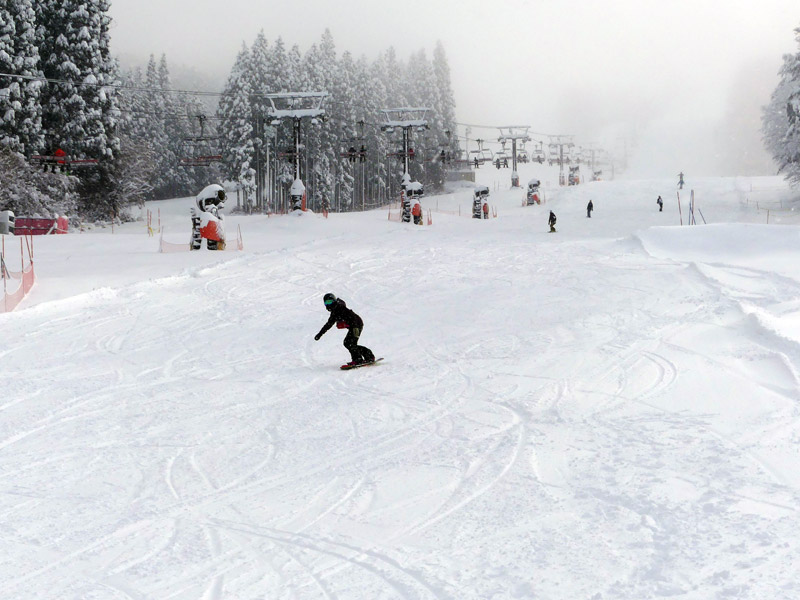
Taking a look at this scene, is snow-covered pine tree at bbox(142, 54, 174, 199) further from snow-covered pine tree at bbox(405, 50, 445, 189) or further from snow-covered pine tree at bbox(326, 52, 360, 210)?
snow-covered pine tree at bbox(405, 50, 445, 189)

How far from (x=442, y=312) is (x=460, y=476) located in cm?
1091

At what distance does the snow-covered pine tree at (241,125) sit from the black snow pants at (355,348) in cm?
5889

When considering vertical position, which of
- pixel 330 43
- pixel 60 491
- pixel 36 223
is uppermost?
pixel 330 43

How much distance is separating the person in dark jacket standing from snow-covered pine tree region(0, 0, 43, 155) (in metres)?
36.0

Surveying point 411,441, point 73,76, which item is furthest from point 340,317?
point 73,76

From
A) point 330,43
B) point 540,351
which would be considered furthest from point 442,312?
point 330,43

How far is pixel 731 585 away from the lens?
5.29 m

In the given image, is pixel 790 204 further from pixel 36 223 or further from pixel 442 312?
pixel 36 223

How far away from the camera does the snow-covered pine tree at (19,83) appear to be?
4128 centimetres

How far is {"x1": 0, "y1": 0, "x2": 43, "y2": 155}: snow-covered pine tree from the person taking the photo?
41.3 meters

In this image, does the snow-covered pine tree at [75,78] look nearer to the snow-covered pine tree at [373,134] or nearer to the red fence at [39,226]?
the red fence at [39,226]

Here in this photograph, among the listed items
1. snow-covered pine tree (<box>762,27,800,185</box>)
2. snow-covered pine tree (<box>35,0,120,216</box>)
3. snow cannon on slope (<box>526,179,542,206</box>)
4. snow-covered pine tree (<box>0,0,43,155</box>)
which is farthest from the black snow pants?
snow cannon on slope (<box>526,179,542,206</box>)

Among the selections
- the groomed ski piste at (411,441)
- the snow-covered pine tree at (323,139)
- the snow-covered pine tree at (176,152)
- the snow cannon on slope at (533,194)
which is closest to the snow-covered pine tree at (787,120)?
the snow cannon on slope at (533,194)

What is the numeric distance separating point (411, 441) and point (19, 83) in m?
42.3
